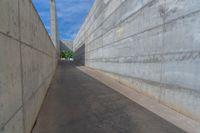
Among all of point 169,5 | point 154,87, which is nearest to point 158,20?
point 169,5

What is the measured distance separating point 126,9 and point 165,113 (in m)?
3.91

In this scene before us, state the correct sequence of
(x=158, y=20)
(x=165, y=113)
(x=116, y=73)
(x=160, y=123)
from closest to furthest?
(x=160, y=123) → (x=165, y=113) → (x=158, y=20) → (x=116, y=73)

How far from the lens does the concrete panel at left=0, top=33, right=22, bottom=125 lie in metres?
1.31

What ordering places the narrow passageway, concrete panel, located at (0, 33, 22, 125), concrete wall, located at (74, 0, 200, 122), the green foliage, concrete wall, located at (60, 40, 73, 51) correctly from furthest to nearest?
1. concrete wall, located at (60, 40, 73, 51)
2. the green foliage
3. concrete wall, located at (74, 0, 200, 122)
4. the narrow passageway
5. concrete panel, located at (0, 33, 22, 125)

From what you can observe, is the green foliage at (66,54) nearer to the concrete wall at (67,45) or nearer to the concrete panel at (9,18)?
the concrete wall at (67,45)

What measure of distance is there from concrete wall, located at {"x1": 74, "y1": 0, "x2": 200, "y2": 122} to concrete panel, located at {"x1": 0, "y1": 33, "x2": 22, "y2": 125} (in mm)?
2578

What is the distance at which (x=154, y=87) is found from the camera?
13.0 ft

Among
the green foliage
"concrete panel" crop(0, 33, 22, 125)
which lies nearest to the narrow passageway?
"concrete panel" crop(0, 33, 22, 125)

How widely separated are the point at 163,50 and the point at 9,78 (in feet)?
10.1

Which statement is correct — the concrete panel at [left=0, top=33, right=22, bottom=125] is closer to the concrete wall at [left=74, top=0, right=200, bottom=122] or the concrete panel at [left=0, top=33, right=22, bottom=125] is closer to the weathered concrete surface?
the weathered concrete surface

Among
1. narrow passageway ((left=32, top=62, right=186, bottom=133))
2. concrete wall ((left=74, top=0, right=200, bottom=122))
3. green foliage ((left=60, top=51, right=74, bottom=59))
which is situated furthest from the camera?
green foliage ((left=60, top=51, right=74, bottom=59))

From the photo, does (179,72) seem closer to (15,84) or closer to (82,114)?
(82,114)

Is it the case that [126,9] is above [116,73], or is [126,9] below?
above

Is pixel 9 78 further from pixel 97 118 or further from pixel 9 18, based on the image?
pixel 97 118
